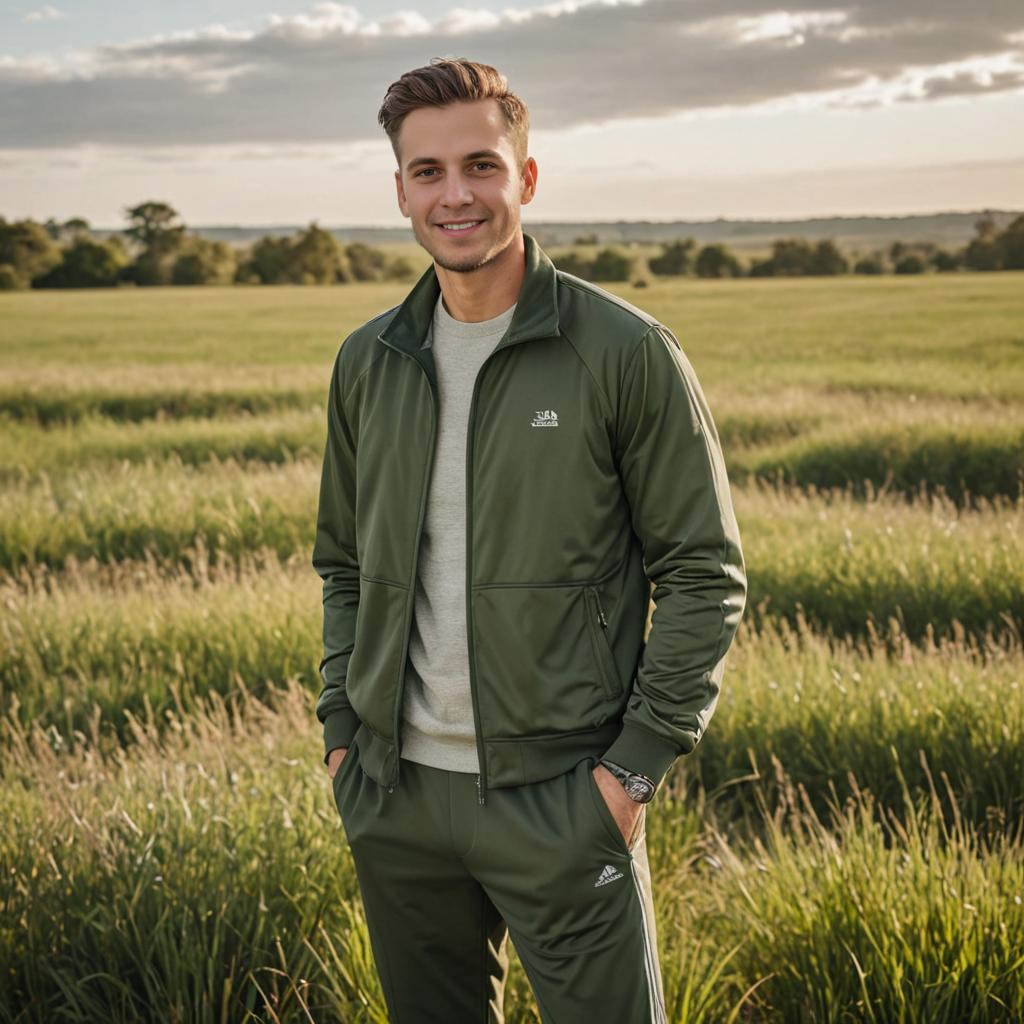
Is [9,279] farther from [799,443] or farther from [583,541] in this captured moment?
[583,541]

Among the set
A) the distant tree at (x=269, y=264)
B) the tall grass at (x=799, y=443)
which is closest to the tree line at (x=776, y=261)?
the distant tree at (x=269, y=264)

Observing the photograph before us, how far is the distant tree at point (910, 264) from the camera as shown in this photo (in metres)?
70.5

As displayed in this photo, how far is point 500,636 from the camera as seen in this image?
2.38 meters

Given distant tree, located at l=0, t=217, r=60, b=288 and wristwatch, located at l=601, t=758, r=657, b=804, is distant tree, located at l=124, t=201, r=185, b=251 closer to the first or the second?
distant tree, located at l=0, t=217, r=60, b=288

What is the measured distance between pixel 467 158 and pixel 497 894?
166cm

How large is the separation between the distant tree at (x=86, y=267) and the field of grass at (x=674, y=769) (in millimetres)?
63454

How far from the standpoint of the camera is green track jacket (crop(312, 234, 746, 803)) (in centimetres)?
231

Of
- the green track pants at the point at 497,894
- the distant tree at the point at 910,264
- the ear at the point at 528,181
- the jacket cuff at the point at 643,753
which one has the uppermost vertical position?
the distant tree at the point at 910,264

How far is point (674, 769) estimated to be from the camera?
4859 millimetres

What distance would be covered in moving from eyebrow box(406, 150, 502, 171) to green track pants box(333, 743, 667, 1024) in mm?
1376

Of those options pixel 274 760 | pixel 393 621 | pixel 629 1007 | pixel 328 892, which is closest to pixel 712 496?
pixel 393 621

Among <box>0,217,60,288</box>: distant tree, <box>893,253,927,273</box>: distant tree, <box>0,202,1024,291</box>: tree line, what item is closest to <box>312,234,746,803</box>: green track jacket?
<box>0,202,1024,291</box>: tree line

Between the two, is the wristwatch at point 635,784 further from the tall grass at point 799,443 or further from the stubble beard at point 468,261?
the tall grass at point 799,443

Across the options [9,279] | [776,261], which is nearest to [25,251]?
[9,279]
